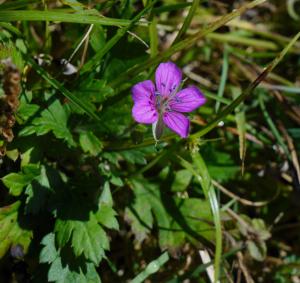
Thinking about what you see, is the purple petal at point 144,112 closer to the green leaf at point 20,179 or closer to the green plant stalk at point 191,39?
the green plant stalk at point 191,39

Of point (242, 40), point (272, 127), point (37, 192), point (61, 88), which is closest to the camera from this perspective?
point (61, 88)

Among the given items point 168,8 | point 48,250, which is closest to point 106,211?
point 48,250

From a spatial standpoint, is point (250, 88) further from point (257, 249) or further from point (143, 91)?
point (257, 249)

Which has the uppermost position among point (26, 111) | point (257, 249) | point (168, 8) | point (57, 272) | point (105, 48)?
point (168, 8)

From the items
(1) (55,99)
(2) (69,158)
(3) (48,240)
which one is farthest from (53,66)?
(3) (48,240)

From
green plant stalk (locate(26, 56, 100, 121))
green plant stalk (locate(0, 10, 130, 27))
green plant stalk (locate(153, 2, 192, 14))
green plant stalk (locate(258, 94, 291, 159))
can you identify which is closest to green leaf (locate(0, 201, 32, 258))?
green plant stalk (locate(26, 56, 100, 121))

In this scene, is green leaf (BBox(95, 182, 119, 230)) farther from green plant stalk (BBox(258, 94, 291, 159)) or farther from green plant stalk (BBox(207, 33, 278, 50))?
green plant stalk (BBox(207, 33, 278, 50))

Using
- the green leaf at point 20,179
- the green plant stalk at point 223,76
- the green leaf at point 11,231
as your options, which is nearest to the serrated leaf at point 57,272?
the green leaf at point 11,231
